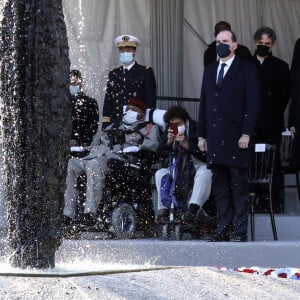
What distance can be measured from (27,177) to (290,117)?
7.10 meters

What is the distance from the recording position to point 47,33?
5980 mm

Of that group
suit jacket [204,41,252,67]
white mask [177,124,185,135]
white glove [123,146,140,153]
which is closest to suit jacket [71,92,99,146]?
white glove [123,146,140,153]

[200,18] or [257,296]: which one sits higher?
[200,18]

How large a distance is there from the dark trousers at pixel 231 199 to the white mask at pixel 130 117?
1.41 m

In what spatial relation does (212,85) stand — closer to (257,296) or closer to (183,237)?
(183,237)

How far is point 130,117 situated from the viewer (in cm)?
1177

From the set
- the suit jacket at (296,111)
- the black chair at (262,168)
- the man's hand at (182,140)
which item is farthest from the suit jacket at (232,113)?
the suit jacket at (296,111)

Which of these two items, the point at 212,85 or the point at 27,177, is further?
the point at 212,85

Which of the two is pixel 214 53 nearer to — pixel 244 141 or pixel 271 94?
pixel 271 94

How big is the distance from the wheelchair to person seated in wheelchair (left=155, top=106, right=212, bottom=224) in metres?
0.23

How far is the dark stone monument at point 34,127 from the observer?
19.4 ft

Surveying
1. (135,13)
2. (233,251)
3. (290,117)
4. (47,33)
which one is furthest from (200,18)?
(47,33)

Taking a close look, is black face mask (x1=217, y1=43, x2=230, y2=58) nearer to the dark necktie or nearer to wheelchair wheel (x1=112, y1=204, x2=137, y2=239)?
the dark necktie

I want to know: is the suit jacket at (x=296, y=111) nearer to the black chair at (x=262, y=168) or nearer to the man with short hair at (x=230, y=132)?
the black chair at (x=262, y=168)
